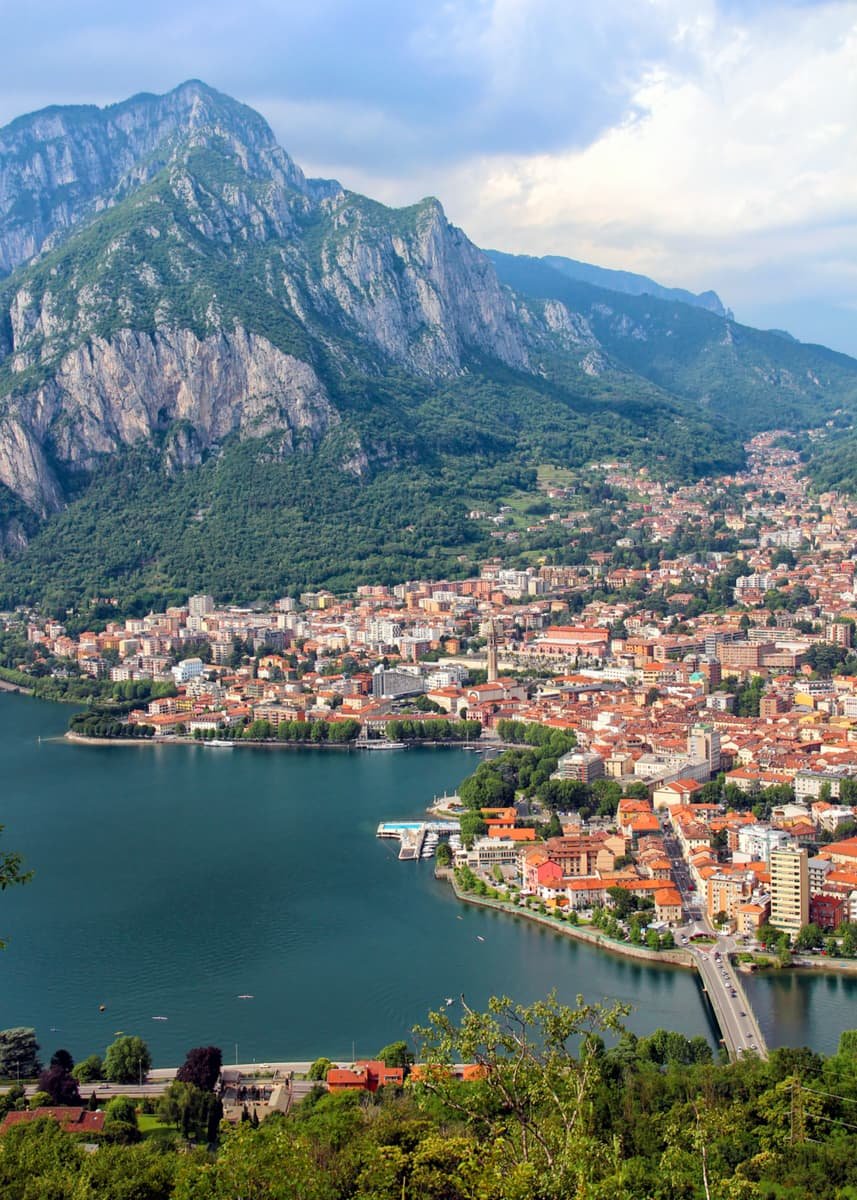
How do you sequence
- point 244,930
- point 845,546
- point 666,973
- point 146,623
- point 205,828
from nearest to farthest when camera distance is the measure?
1. point 666,973
2. point 244,930
3. point 205,828
4. point 146,623
5. point 845,546

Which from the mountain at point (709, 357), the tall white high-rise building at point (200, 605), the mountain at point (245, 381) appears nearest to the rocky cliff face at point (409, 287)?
the mountain at point (245, 381)

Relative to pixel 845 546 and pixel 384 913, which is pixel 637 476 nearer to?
pixel 845 546

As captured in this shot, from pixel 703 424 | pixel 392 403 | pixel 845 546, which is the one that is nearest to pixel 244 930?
pixel 845 546

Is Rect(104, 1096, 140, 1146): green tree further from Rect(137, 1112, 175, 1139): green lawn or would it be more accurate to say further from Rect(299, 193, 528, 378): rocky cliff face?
Rect(299, 193, 528, 378): rocky cliff face

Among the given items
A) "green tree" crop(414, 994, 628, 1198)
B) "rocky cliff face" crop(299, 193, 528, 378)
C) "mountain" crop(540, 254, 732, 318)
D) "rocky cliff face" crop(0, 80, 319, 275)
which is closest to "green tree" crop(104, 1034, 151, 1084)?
"green tree" crop(414, 994, 628, 1198)

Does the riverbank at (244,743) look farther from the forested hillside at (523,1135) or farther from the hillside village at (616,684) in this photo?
the forested hillside at (523,1135)

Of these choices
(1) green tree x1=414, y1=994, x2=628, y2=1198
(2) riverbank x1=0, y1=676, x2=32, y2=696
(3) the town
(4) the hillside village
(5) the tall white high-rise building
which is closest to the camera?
(1) green tree x1=414, y1=994, x2=628, y2=1198
